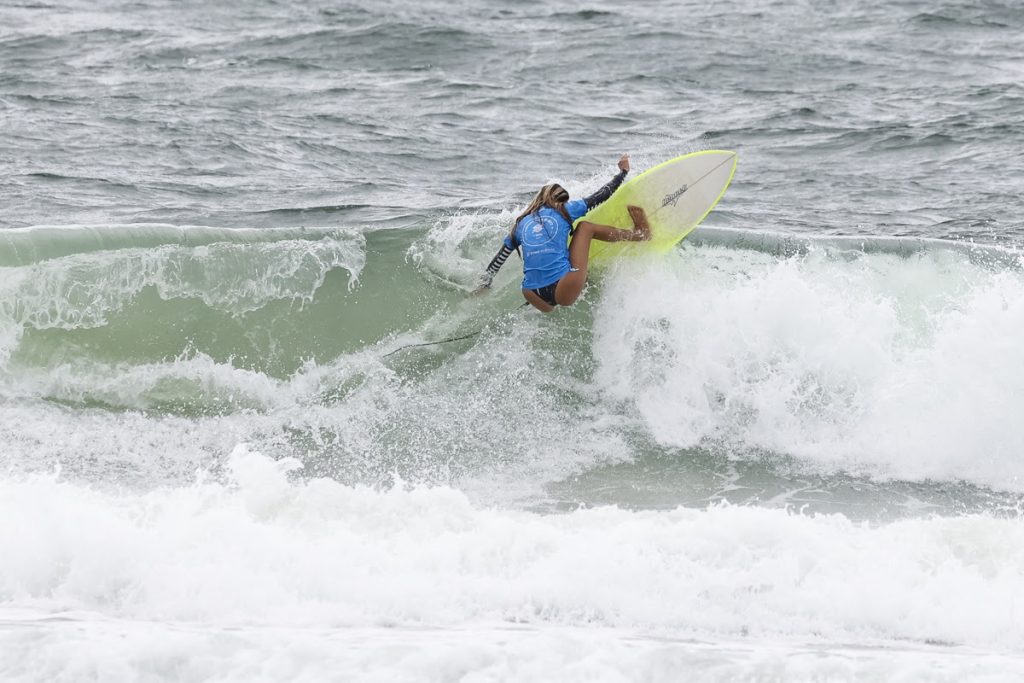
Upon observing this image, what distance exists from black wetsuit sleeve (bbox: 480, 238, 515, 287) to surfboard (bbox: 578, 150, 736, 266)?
2.53 feet

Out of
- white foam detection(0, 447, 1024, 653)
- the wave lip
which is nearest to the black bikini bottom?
Result: the wave lip

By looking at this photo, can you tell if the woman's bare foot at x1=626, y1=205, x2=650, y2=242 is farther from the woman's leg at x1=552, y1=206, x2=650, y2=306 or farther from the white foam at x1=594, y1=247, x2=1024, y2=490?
the woman's leg at x1=552, y1=206, x2=650, y2=306

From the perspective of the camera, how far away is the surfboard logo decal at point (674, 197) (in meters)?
9.24

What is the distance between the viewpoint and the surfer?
844 cm

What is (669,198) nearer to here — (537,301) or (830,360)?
(537,301)

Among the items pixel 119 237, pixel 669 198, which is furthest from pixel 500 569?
pixel 119 237

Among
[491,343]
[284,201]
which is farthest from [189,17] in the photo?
[491,343]

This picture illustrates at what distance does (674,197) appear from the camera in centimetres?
927

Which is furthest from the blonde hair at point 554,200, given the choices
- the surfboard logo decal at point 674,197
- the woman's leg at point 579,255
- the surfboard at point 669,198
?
the surfboard logo decal at point 674,197

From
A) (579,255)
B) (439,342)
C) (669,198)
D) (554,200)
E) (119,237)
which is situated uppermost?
(554,200)

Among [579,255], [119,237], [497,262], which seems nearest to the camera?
[579,255]

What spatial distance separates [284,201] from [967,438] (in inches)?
277

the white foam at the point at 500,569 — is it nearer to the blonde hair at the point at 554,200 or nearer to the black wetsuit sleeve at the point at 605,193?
the blonde hair at the point at 554,200

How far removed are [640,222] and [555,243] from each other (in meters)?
1.06
